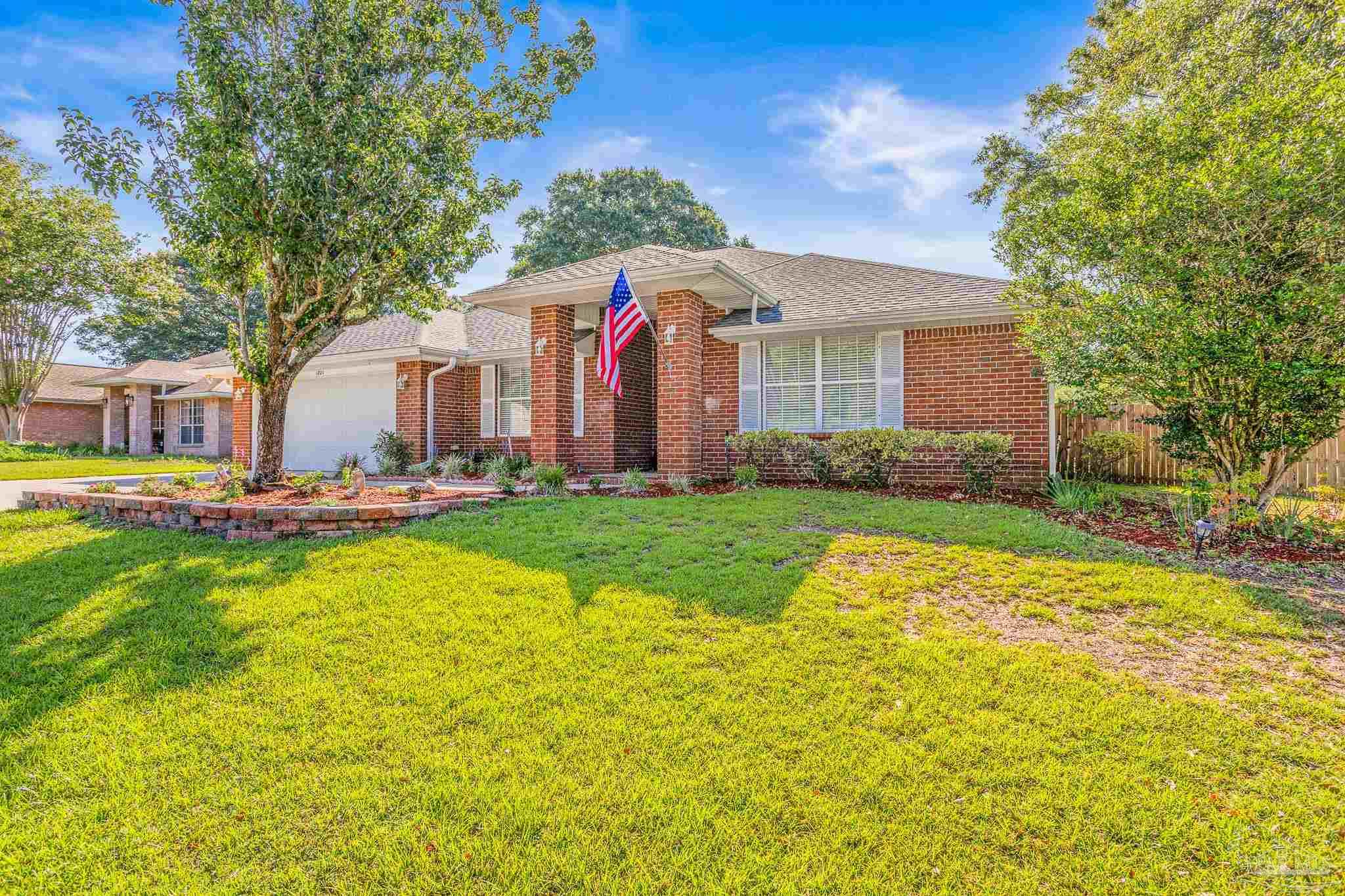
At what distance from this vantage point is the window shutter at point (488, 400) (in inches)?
531

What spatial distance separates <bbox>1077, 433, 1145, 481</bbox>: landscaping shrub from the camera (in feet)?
36.7

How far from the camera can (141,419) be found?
24156 millimetres

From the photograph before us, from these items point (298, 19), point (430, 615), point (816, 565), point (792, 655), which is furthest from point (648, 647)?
point (298, 19)

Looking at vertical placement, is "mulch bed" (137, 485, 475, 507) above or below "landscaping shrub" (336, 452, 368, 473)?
below

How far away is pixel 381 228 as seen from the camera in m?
7.47

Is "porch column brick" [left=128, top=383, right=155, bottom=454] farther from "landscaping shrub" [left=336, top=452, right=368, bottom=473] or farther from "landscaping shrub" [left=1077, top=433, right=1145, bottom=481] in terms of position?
"landscaping shrub" [left=1077, top=433, right=1145, bottom=481]

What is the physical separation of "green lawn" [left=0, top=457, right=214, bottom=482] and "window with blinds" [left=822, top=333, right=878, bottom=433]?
1611 cm

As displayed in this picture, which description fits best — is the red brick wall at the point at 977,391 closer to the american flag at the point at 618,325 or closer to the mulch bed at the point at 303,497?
the american flag at the point at 618,325

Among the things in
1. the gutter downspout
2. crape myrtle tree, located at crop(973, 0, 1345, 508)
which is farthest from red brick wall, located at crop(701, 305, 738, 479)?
the gutter downspout

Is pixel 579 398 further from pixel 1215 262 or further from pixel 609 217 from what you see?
pixel 609 217

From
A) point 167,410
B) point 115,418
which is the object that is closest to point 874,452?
point 167,410

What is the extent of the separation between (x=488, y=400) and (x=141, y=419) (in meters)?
20.4

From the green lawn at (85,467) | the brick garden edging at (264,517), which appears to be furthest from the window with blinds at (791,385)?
the green lawn at (85,467)

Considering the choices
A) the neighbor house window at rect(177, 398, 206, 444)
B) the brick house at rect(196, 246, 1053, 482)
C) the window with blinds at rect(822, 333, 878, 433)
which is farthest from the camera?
the neighbor house window at rect(177, 398, 206, 444)
